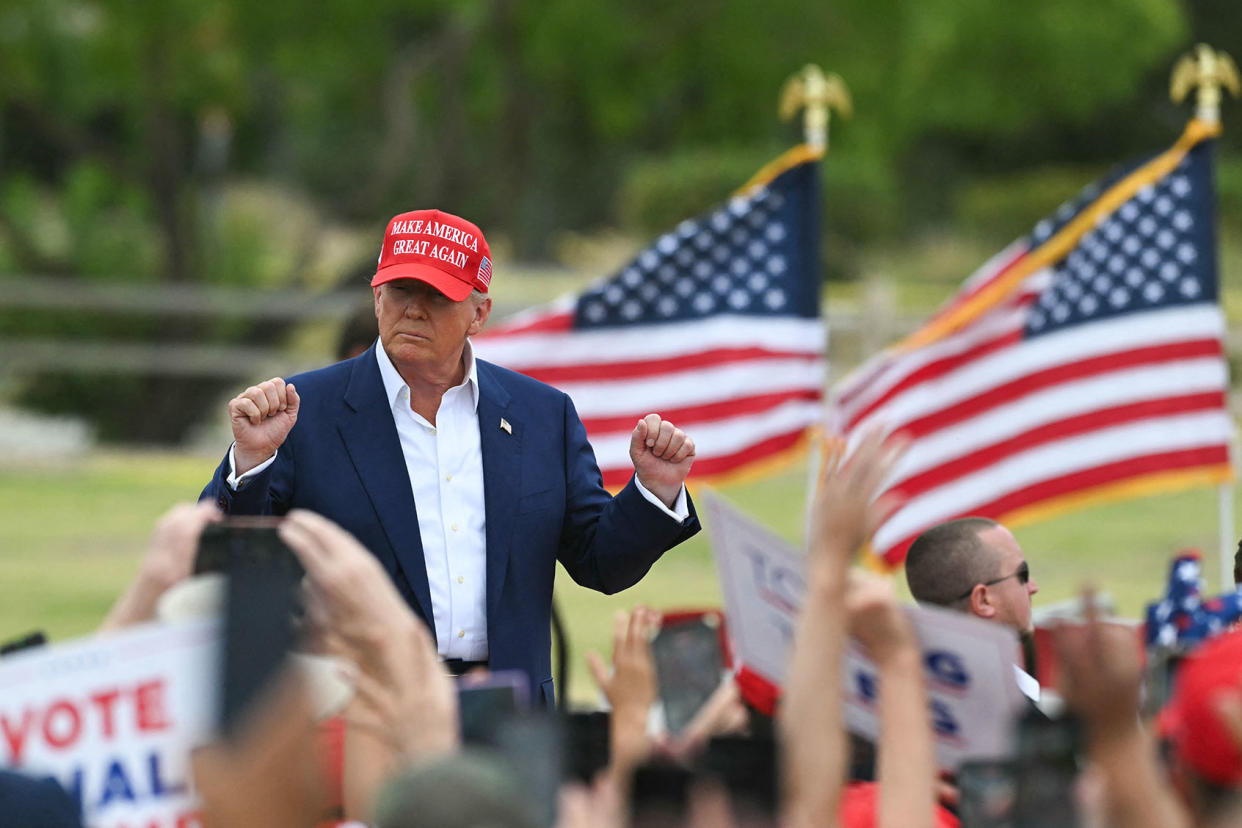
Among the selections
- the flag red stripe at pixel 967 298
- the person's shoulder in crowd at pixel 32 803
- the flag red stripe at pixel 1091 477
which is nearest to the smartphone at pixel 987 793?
the person's shoulder in crowd at pixel 32 803

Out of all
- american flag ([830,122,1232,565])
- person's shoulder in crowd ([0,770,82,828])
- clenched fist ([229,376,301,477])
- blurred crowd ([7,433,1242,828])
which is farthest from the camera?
american flag ([830,122,1232,565])

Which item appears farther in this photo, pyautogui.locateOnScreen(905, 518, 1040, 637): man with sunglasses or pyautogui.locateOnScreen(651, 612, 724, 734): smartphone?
pyautogui.locateOnScreen(651, 612, 724, 734): smartphone

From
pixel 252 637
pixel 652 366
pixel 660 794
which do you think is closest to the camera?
pixel 252 637

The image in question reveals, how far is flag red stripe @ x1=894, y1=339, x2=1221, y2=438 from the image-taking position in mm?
7047

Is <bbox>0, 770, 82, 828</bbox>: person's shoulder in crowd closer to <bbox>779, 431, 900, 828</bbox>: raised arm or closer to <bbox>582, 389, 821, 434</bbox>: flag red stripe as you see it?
<bbox>779, 431, 900, 828</bbox>: raised arm

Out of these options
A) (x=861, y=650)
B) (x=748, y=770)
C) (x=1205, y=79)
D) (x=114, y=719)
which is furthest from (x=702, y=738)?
(x=1205, y=79)

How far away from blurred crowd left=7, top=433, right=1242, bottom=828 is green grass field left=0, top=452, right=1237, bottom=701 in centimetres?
613

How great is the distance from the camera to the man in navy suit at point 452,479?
384cm

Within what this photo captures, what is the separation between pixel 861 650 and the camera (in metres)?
2.81

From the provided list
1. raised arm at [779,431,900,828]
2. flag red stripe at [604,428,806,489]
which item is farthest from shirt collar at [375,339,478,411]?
flag red stripe at [604,428,806,489]

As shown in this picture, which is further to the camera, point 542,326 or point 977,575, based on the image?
point 542,326

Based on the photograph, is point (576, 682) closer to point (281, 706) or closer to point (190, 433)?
point (281, 706)

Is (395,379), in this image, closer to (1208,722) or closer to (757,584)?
(757,584)

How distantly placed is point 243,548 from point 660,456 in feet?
4.57
